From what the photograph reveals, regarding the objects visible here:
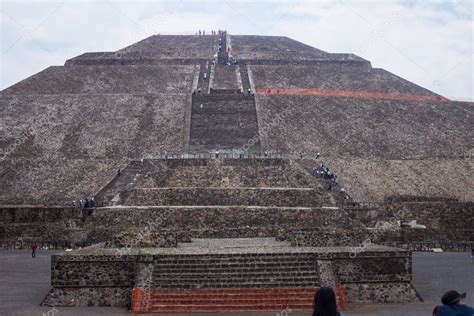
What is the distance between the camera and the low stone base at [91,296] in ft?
43.9

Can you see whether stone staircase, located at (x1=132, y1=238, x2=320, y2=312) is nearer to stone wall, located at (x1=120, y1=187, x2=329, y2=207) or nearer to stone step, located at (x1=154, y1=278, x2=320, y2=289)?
stone step, located at (x1=154, y1=278, x2=320, y2=289)

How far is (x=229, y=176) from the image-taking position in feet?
89.7

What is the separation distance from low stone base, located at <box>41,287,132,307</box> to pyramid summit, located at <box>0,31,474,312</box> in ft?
0.10

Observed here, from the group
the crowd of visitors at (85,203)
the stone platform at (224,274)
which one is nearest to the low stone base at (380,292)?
the stone platform at (224,274)

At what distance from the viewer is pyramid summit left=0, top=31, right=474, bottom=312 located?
13703 mm

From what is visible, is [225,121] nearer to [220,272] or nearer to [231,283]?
[220,272]

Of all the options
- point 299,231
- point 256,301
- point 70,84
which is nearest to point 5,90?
point 70,84

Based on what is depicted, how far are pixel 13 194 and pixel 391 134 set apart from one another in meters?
20.3

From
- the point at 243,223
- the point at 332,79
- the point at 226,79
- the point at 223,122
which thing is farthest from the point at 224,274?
the point at 332,79

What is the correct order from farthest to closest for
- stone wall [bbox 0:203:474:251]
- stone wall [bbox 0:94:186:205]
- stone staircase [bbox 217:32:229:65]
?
stone staircase [bbox 217:32:229:65] < stone wall [bbox 0:94:186:205] < stone wall [bbox 0:203:474:251]

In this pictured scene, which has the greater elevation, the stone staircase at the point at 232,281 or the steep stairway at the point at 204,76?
the steep stairway at the point at 204,76

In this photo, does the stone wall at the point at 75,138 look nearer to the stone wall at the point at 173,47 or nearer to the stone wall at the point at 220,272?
the stone wall at the point at 173,47

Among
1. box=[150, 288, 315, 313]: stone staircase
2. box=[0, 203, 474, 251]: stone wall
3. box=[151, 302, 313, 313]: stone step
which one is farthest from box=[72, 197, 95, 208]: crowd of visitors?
box=[151, 302, 313, 313]: stone step

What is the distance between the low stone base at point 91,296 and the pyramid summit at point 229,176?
0.03 meters
